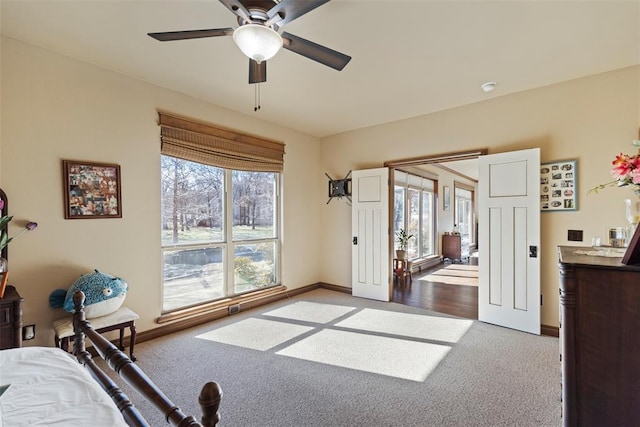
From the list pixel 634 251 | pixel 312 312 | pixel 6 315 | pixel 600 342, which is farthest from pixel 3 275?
pixel 634 251

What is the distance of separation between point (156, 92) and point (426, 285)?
5.25 meters

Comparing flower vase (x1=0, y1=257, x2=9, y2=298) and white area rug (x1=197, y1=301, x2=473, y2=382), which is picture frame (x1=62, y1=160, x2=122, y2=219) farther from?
white area rug (x1=197, y1=301, x2=473, y2=382)

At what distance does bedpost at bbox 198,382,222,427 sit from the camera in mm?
750

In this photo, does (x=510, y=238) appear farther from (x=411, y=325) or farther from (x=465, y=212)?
(x=465, y=212)

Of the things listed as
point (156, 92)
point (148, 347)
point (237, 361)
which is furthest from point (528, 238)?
point (156, 92)

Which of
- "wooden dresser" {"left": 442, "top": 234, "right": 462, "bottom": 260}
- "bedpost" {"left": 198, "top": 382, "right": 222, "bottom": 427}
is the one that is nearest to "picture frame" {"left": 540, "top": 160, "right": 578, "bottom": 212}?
"bedpost" {"left": 198, "top": 382, "right": 222, "bottom": 427}

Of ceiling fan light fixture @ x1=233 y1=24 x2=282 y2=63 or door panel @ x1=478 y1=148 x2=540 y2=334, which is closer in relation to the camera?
ceiling fan light fixture @ x1=233 y1=24 x2=282 y2=63

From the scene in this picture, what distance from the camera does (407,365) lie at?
257 centimetres

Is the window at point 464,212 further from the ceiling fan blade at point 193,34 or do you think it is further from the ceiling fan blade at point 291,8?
the ceiling fan blade at point 193,34

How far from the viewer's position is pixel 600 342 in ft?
4.04

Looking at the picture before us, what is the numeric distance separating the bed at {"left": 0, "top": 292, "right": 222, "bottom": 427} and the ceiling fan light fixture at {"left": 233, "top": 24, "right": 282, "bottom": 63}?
5.45ft

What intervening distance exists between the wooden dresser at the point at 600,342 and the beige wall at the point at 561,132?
2376mm

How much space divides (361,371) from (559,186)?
9.65ft

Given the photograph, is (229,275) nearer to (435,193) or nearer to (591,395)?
(591,395)
